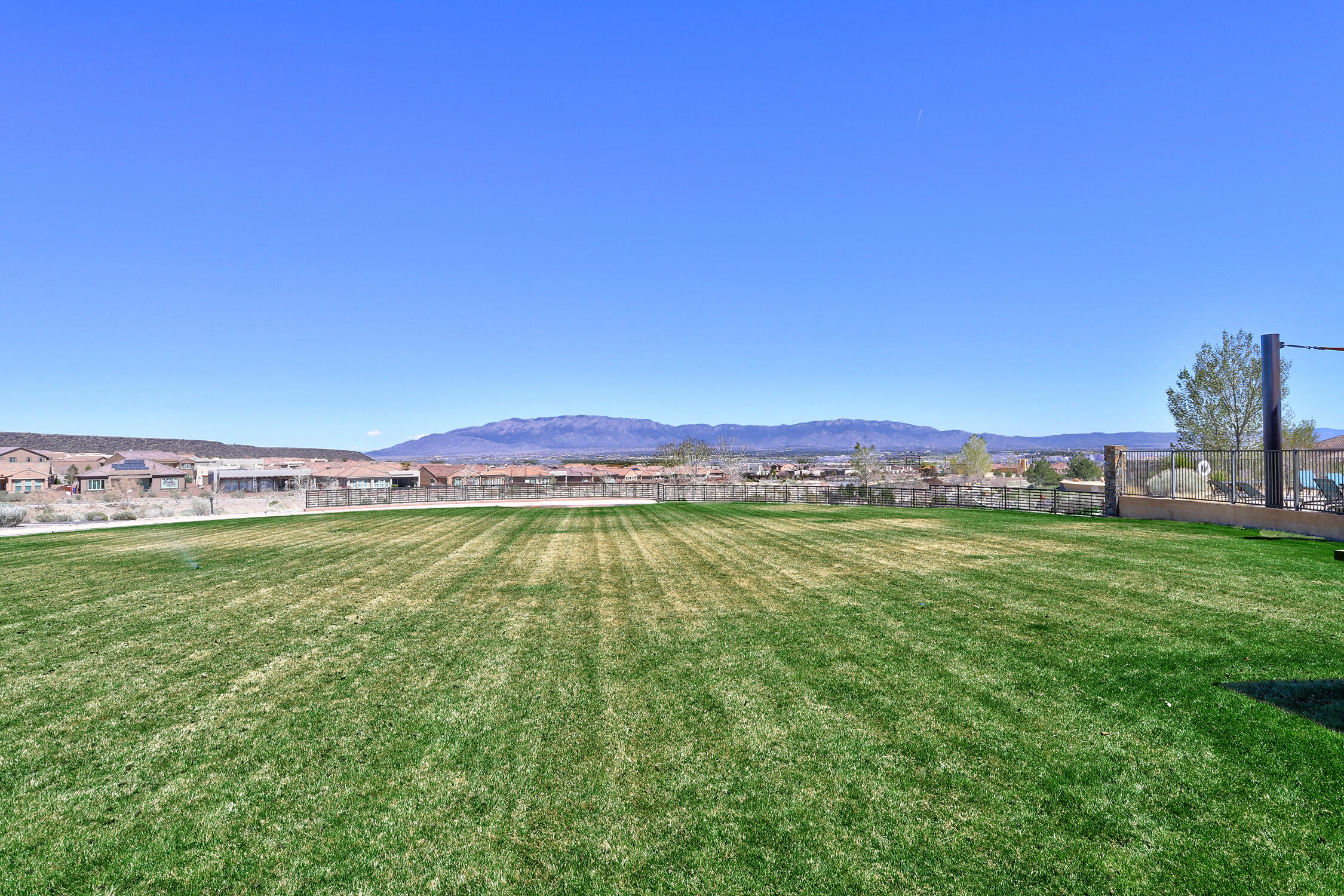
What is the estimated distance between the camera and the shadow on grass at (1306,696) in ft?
15.2

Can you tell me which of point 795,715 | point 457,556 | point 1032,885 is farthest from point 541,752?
point 457,556

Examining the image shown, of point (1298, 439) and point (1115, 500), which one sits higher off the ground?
point (1298, 439)

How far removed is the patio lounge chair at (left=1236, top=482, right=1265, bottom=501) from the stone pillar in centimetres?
483

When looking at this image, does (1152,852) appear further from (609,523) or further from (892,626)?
(609,523)

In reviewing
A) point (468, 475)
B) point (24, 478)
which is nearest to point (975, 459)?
point (468, 475)

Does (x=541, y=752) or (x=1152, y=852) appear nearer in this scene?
(x=1152, y=852)

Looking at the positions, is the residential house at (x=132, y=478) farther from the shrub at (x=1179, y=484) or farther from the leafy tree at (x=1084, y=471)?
the leafy tree at (x=1084, y=471)

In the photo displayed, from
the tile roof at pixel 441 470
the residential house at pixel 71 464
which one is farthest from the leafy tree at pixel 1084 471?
the residential house at pixel 71 464

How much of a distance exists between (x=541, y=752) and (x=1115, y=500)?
23347 mm

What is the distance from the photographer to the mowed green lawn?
11.0 ft

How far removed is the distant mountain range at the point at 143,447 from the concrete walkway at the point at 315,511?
364ft

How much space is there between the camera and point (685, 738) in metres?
4.79

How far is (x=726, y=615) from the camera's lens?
8.47 metres

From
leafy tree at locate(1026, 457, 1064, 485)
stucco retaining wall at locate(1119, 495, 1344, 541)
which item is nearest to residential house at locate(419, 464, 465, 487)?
leafy tree at locate(1026, 457, 1064, 485)
